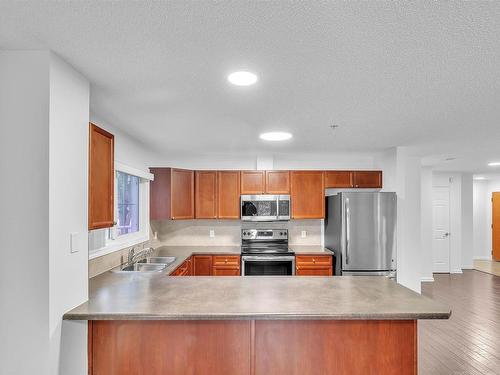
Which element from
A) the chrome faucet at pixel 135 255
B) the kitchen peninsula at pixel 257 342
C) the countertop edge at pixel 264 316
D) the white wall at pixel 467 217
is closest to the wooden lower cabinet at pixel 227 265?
the chrome faucet at pixel 135 255

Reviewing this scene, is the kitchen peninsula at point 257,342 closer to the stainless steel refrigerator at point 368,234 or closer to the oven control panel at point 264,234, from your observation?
the stainless steel refrigerator at point 368,234

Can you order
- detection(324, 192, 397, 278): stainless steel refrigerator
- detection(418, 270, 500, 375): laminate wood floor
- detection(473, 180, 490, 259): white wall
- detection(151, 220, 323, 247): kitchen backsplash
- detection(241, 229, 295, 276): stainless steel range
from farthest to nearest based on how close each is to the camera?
detection(473, 180, 490, 259): white wall → detection(151, 220, 323, 247): kitchen backsplash → detection(241, 229, 295, 276): stainless steel range → detection(324, 192, 397, 278): stainless steel refrigerator → detection(418, 270, 500, 375): laminate wood floor

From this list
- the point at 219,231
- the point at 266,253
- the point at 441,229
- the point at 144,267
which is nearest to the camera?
the point at 144,267

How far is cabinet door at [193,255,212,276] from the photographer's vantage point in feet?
15.9

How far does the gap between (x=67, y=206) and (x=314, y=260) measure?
3.59m

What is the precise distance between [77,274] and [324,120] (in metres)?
2.28

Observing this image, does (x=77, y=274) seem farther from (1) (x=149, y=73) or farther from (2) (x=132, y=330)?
(1) (x=149, y=73)

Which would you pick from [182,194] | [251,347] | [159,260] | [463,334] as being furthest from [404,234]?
[251,347]

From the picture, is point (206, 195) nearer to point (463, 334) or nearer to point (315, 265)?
point (315, 265)

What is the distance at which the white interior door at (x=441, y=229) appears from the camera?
7.37m

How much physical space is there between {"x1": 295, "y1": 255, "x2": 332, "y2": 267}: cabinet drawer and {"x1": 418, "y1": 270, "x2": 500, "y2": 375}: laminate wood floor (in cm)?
132

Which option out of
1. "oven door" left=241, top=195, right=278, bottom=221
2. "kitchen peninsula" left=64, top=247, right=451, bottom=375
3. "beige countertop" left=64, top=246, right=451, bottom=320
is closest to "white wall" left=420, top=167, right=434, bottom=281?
"oven door" left=241, top=195, right=278, bottom=221

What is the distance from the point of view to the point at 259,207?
16.5 feet

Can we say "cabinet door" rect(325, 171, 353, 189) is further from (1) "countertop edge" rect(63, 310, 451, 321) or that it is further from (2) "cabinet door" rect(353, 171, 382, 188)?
(1) "countertop edge" rect(63, 310, 451, 321)
